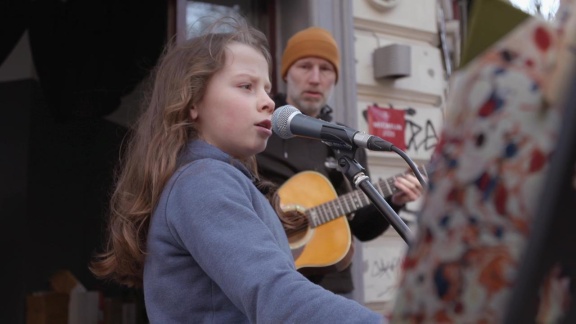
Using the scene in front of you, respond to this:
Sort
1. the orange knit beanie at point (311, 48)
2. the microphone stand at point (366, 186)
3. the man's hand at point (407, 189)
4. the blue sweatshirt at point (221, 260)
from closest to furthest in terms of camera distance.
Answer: the blue sweatshirt at point (221, 260), the microphone stand at point (366, 186), the man's hand at point (407, 189), the orange knit beanie at point (311, 48)

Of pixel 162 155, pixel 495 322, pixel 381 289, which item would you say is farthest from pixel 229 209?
pixel 381 289

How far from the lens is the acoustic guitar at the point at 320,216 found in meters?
3.55

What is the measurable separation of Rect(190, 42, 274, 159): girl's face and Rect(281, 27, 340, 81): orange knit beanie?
6.63 ft

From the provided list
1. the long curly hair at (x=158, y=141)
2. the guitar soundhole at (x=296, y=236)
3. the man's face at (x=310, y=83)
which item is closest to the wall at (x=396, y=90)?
the man's face at (x=310, y=83)

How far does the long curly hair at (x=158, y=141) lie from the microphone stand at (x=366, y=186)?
1.13ft

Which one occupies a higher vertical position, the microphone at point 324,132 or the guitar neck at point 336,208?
the microphone at point 324,132

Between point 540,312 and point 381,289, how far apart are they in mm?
4338

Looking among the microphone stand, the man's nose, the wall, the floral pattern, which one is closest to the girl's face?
the microphone stand

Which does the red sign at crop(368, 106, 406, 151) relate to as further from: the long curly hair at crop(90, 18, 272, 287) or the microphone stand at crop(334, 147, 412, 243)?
the microphone stand at crop(334, 147, 412, 243)

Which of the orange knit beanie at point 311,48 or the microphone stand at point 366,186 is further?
the orange knit beanie at point 311,48

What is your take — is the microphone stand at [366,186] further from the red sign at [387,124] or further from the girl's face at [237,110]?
the red sign at [387,124]

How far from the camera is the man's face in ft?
12.6

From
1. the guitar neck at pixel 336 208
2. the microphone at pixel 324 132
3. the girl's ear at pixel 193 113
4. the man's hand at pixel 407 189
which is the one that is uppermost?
the girl's ear at pixel 193 113

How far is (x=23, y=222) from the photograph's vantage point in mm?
5727
